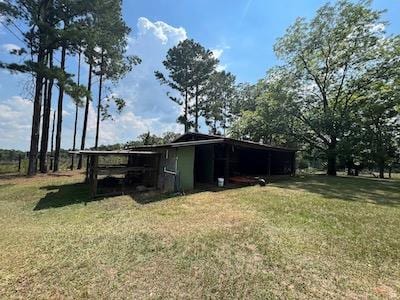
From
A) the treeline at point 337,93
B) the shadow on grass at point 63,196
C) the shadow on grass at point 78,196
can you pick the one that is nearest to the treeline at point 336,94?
the treeline at point 337,93

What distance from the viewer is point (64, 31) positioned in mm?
16047

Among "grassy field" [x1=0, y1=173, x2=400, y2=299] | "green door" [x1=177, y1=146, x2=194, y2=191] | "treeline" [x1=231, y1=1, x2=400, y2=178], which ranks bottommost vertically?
"grassy field" [x1=0, y1=173, x2=400, y2=299]

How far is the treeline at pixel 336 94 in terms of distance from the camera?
62.6 feet

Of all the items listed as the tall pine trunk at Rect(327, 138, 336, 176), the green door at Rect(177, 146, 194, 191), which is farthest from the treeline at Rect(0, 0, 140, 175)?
the tall pine trunk at Rect(327, 138, 336, 176)

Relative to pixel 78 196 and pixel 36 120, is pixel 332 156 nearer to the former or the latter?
pixel 78 196

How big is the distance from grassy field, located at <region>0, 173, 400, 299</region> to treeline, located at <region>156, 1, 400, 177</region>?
11.8 metres

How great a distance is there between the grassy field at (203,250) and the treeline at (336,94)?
11782 mm

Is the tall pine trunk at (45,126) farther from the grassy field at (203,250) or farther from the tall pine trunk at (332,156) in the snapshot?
the tall pine trunk at (332,156)

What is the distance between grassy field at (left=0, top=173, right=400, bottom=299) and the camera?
13.2 feet

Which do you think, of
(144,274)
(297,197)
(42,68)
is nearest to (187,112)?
(42,68)

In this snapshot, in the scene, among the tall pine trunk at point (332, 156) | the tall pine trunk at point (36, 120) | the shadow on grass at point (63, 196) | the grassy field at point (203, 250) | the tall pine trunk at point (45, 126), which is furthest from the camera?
the tall pine trunk at point (332, 156)

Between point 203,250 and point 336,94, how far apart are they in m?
21.6

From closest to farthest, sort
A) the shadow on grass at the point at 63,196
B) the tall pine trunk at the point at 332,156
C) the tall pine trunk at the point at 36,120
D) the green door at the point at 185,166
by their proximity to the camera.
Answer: the shadow on grass at the point at 63,196 → the green door at the point at 185,166 → the tall pine trunk at the point at 36,120 → the tall pine trunk at the point at 332,156

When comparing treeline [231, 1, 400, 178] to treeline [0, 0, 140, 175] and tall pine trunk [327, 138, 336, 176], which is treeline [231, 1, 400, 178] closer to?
tall pine trunk [327, 138, 336, 176]
